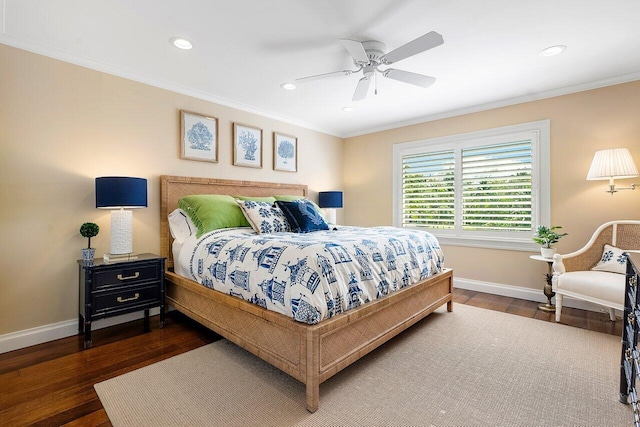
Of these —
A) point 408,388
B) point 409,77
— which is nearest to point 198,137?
point 409,77

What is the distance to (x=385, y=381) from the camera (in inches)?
78.1

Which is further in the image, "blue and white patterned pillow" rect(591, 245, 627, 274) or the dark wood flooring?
"blue and white patterned pillow" rect(591, 245, 627, 274)

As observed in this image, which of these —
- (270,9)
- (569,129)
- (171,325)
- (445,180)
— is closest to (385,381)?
(171,325)

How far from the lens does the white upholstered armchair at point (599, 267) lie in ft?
8.51

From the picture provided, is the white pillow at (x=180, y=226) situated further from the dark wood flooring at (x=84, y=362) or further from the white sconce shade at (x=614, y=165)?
the white sconce shade at (x=614, y=165)

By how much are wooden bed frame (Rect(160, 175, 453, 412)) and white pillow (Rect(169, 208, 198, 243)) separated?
0.14 meters

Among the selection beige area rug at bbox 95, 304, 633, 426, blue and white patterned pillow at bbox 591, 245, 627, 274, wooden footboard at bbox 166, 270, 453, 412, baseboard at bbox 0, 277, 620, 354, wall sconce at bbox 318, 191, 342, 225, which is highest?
wall sconce at bbox 318, 191, 342, 225

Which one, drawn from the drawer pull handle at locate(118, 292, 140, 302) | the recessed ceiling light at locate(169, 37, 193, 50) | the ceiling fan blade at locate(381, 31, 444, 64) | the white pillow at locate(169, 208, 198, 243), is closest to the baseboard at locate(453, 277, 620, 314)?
the ceiling fan blade at locate(381, 31, 444, 64)

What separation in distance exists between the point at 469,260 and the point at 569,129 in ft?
6.32

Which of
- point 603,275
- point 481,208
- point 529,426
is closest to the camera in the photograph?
point 529,426

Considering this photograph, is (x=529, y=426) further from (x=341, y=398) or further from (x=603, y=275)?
(x=603, y=275)

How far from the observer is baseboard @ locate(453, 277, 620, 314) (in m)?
3.35

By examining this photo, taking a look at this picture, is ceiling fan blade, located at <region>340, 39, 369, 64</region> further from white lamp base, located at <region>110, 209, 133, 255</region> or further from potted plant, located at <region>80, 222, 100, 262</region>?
potted plant, located at <region>80, 222, 100, 262</region>

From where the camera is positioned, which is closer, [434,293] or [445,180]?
[434,293]
